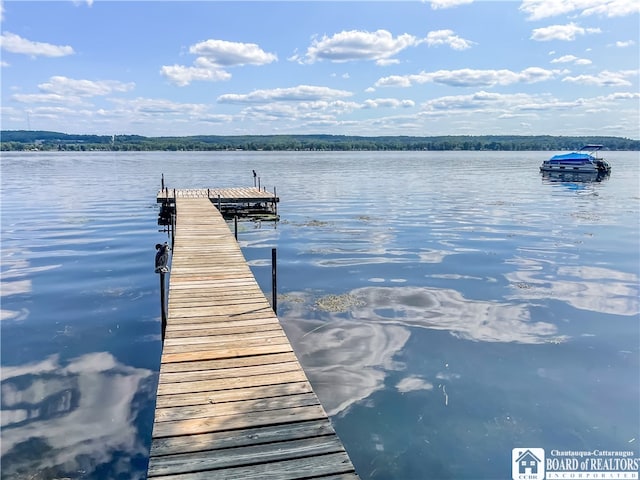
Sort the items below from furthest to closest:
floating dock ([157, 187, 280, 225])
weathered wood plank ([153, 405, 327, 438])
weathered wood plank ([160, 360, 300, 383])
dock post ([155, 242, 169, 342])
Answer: floating dock ([157, 187, 280, 225]) → dock post ([155, 242, 169, 342]) → weathered wood plank ([160, 360, 300, 383]) → weathered wood plank ([153, 405, 327, 438])

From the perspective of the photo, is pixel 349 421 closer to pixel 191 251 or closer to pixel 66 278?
pixel 191 251

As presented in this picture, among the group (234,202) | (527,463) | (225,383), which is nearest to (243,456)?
(225,383)

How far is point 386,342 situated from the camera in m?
11.1

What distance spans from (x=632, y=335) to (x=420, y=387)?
587 cm

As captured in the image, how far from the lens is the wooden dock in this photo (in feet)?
16.0

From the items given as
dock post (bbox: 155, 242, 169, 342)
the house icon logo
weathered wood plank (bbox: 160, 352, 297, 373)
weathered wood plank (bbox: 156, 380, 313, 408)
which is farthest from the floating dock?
the house icon logo

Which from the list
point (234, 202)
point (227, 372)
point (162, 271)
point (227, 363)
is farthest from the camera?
point (234, 202)

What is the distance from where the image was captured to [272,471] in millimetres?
4758

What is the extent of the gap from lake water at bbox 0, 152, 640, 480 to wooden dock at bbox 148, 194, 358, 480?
1541 mm

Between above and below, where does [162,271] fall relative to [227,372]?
above

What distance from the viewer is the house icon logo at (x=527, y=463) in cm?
714

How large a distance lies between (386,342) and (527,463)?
4.25m

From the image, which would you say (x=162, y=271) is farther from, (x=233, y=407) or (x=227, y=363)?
(x=233, y=407)

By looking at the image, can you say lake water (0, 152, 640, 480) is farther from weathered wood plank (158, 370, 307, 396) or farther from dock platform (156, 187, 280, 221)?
dock platform (156, 187, 280, 221)
